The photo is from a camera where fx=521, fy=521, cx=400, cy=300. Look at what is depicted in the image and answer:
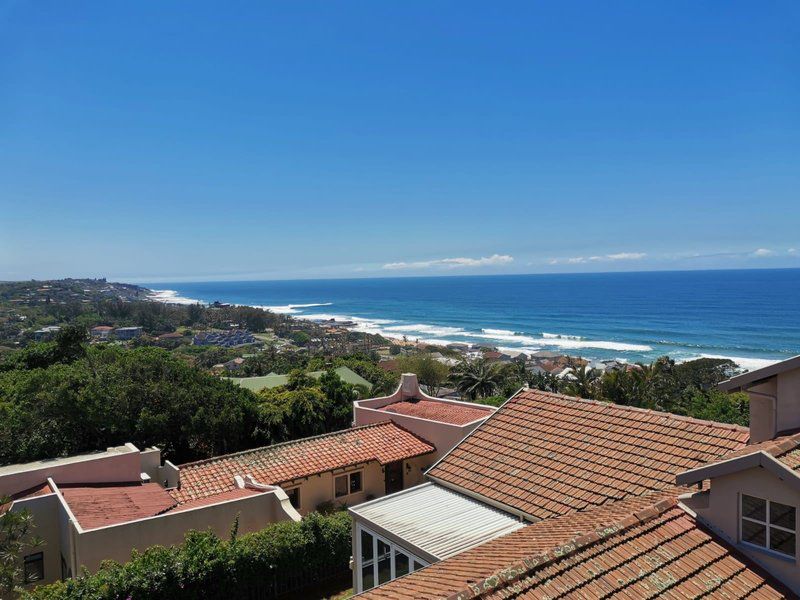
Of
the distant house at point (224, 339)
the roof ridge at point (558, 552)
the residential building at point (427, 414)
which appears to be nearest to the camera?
the roof ridge at point (558, 552)

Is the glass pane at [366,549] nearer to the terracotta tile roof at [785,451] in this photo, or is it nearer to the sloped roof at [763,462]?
the sloped roof at [763,462]

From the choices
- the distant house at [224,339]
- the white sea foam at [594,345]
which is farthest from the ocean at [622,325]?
the distant house at [224,339]

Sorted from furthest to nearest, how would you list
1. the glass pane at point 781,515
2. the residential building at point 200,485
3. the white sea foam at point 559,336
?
the white sea foam at point 559,336, the residential building at point 200,485, the glass pane at point 781,515

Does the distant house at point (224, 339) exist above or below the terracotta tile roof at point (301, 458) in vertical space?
below

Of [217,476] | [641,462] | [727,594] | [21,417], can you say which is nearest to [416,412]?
[217,476]

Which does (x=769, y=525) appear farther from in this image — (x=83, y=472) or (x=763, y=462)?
(x=83, y=472)

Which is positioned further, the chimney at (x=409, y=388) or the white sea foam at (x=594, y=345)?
the white sea foam at (x=594, y=345)

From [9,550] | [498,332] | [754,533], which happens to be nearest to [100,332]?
[498,332]

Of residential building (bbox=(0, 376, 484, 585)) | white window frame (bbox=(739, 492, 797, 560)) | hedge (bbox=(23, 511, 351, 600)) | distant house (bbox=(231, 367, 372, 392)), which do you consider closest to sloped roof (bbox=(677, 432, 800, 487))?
white window frame (bbox=(739, 492, 797, 560))

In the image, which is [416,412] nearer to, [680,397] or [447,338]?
[680,397]
